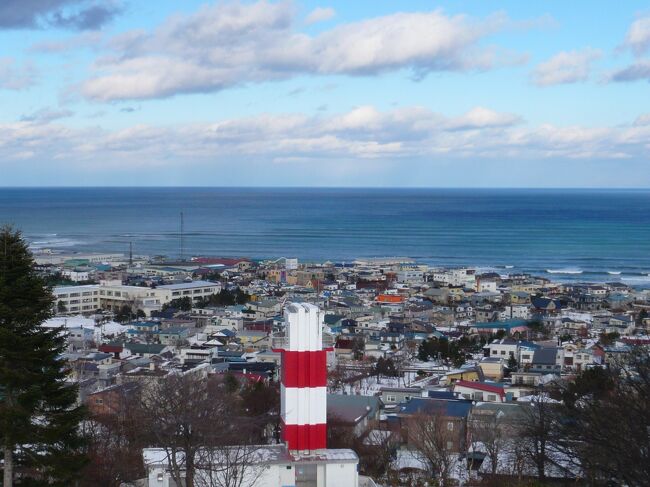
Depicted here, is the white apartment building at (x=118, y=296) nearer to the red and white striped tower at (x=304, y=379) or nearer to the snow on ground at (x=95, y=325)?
the snow on ground at (x=95, y=325)

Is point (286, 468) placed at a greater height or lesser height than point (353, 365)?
greater

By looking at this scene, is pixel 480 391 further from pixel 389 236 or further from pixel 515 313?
pixel 389 236

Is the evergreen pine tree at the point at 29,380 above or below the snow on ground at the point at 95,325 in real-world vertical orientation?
above

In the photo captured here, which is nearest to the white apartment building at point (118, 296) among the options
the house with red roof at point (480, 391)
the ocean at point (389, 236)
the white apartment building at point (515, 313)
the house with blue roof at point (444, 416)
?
the white apartment building at point (515, 313)

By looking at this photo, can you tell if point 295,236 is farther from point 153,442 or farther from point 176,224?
point 153,442

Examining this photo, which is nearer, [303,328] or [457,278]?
[303,328]

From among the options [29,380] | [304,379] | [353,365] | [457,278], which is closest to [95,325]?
[353,365]
